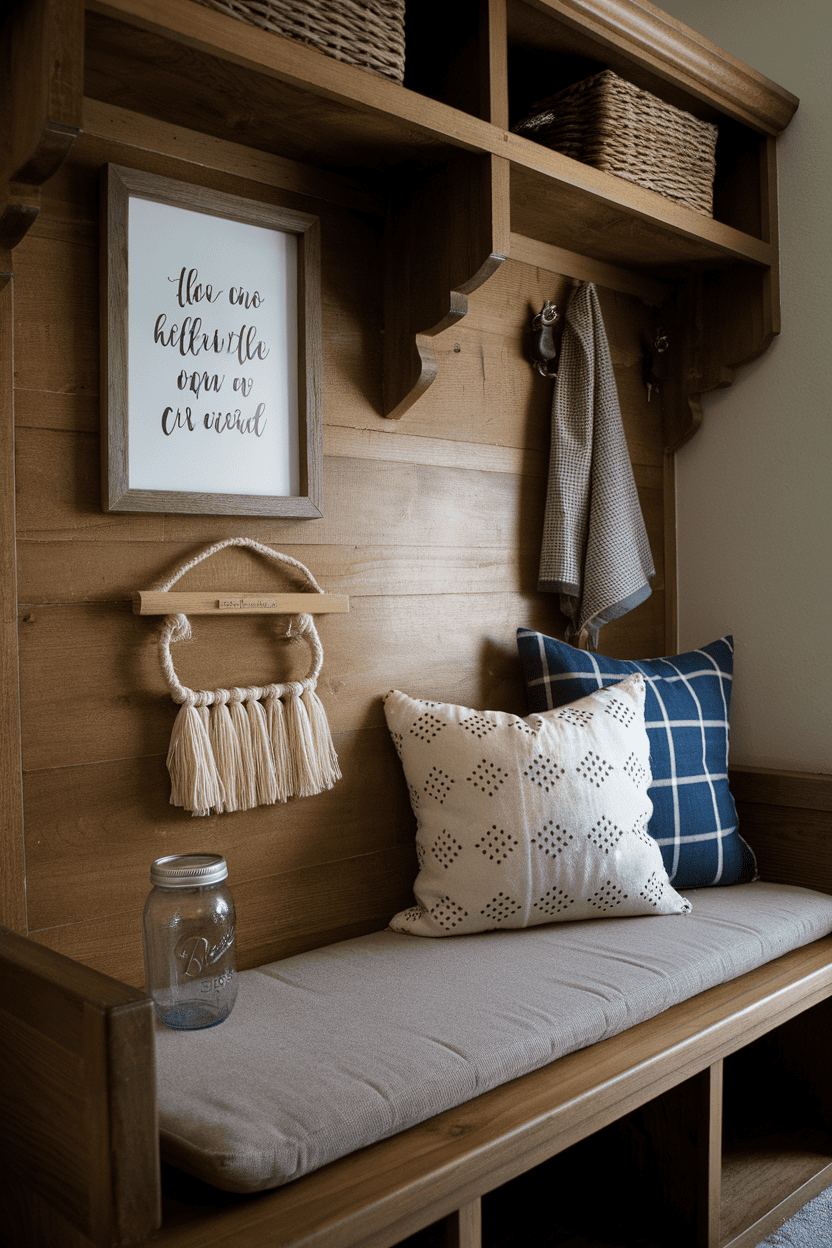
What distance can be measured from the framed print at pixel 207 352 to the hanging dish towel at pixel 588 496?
50 cm

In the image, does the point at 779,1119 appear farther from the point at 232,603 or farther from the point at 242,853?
the point at 232,603

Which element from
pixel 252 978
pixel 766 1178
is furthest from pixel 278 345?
pixel 766 1178

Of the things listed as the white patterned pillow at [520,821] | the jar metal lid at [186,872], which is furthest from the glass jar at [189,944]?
the white patterned pillow at [520,821]

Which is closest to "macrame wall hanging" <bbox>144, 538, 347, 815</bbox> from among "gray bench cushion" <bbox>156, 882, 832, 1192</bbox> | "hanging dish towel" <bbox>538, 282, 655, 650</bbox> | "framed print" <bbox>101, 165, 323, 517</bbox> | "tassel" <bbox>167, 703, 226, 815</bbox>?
"tassel" <bbox>167, 703, 226, 815</bbox>

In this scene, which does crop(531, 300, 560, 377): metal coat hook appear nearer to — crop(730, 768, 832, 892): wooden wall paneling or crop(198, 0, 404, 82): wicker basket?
crop(198, 0, 404, 82): wicker basket

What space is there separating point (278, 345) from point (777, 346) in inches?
40.0

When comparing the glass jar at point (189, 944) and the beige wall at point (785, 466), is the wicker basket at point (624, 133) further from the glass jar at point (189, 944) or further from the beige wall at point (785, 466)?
the glass jar at point (189, 944)

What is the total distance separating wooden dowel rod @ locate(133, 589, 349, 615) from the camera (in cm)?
124

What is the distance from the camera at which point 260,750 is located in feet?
4.36

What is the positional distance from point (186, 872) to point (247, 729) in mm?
275

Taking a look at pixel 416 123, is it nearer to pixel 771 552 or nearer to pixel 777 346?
pixel 777 346

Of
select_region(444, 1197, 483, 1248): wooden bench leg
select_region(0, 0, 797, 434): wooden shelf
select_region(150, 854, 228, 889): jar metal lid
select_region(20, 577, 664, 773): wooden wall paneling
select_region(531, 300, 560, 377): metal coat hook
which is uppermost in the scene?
select_region(0, 0, 797, 434): wooden shelf

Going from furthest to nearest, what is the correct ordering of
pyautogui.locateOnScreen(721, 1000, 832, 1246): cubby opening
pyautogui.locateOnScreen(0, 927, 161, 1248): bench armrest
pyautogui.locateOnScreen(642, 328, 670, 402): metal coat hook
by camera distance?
pyautogui.locateOnScreen(642, 328, 670, 402): metal coat hook → pyautogui.locateOnScreen(721, 1000, 832, 1246): cubby opening → pyautogui.locateOnScreen(0, 927, 161, 1248): bench armrest

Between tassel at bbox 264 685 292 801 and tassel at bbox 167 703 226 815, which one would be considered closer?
tassel at bbox 167 703 226 815
